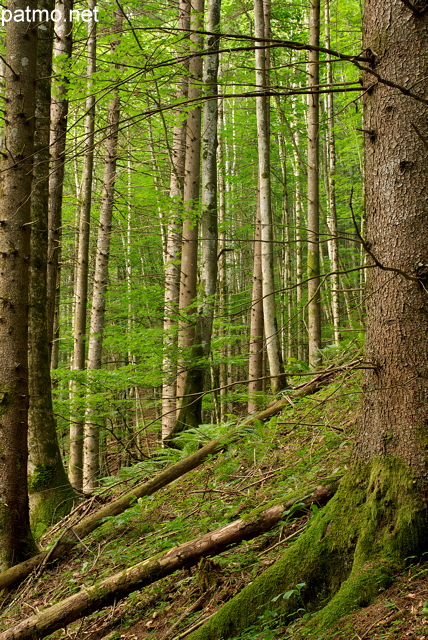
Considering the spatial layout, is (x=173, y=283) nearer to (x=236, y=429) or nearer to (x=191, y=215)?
(x=191, y=215)

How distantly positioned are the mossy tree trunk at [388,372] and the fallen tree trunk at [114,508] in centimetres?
176

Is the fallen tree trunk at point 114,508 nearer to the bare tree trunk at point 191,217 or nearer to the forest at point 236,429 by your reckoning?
the forest at point 236,429

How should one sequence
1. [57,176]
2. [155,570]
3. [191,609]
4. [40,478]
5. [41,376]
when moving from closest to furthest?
[191,609] < [155,570] < [40,478] < [41,376] < [57,176]

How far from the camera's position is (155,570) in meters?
3.76

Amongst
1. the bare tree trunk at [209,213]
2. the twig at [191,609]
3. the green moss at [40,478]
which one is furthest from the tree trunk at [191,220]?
the twig at [191,609]

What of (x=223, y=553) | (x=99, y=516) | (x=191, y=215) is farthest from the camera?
(x=191, y=215)

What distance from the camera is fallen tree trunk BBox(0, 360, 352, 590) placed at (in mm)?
5090

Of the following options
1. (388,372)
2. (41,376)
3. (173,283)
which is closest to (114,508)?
(41,376)

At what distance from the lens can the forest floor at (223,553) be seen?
8.54 feet

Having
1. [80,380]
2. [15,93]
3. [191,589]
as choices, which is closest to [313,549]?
[191,589]

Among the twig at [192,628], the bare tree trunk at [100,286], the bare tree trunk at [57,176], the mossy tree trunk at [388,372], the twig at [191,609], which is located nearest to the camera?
the mossy tree trunk at [388,372]

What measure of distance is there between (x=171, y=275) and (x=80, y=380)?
11.6ft

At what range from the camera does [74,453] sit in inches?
428

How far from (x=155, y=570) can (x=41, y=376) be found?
3340mm
